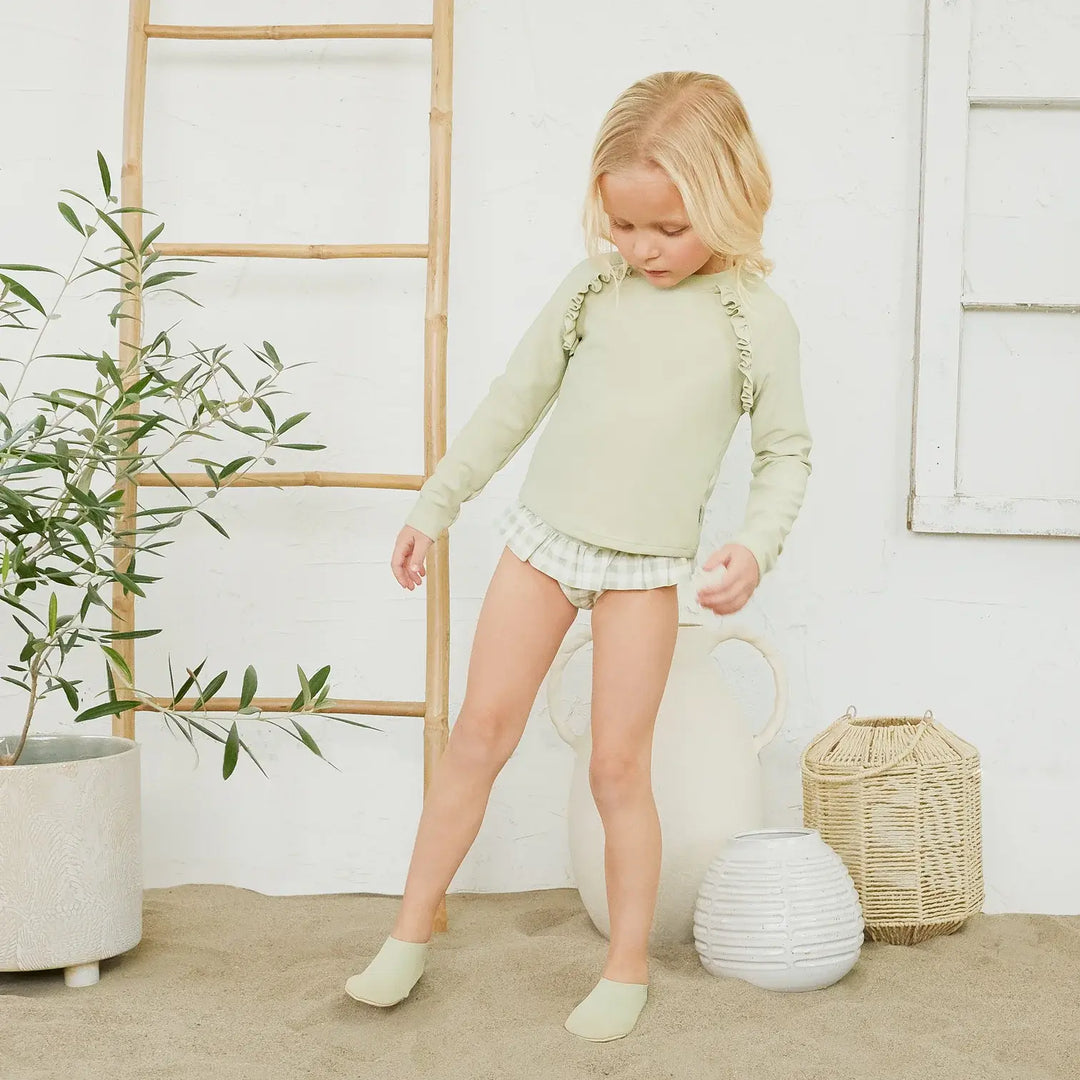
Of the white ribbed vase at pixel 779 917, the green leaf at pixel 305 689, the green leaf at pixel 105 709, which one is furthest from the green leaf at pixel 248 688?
the white ribbed vase at pixel 779 917

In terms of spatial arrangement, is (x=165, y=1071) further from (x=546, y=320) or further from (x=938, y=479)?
(x=938, y=479)

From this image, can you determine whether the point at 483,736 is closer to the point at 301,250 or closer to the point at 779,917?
the point at 779,917

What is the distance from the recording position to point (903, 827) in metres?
1.92

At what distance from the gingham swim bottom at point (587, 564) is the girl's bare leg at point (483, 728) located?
0.02m

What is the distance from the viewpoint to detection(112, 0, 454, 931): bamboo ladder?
6.79 ft

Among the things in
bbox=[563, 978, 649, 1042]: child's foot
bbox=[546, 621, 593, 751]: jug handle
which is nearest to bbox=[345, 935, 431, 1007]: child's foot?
bbox=[563, 978, 649, 1042]: child's foot

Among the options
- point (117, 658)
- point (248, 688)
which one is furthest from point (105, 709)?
point (248, 688)

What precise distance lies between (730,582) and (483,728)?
413mm

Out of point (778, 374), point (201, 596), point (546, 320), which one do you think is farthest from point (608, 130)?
point (201, 596)

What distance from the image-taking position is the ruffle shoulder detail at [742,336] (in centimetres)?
165

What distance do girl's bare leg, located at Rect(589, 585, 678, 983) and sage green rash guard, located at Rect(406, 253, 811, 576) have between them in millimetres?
99

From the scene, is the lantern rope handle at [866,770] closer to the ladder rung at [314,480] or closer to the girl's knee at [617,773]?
the girl's knee at [617,773]

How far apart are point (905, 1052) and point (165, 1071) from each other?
0.88 meters

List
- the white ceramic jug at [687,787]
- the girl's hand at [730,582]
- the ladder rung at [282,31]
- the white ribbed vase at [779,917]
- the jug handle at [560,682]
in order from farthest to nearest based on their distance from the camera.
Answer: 1. the ladder rung at [282,31]
2. the jug handle at [560,682]
3. the white ceramic jug at [687,787]
4. the white ribbed vase at [779,917]
5. the girl's hand at [730,582]
